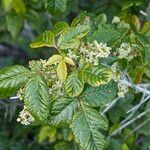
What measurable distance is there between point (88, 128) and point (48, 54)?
1.45m

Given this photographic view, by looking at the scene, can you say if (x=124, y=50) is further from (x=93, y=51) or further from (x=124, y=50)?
(x=93, y=51)

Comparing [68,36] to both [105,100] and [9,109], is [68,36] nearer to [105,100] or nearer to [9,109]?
[105,100]

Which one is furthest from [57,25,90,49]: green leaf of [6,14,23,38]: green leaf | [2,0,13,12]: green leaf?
[6,14,23,38]: green leaf

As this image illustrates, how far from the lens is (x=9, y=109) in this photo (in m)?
2.28

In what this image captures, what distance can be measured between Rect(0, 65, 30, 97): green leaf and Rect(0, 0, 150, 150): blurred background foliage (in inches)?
17.9

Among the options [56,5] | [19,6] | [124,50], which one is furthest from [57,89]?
[19,6]

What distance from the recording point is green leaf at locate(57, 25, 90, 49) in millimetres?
1131

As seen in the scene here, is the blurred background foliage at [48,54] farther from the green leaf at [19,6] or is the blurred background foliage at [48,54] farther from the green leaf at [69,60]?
the green leaf at [69,60]

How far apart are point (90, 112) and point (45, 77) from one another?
14cm

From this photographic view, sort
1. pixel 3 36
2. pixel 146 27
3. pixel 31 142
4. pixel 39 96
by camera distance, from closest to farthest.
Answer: pixel 39 96 → pixel 146 27 → pixel 3 36 → pixel 31 142

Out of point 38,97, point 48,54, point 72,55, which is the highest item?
point 72,55

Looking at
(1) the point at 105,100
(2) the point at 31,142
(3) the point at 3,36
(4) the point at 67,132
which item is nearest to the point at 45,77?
(1) the point at 105,100

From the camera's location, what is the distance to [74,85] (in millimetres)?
1108

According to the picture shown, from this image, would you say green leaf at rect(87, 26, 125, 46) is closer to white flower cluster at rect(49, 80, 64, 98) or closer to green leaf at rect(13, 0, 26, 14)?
white flower cluster at rect(49, 80, 64, 98)
